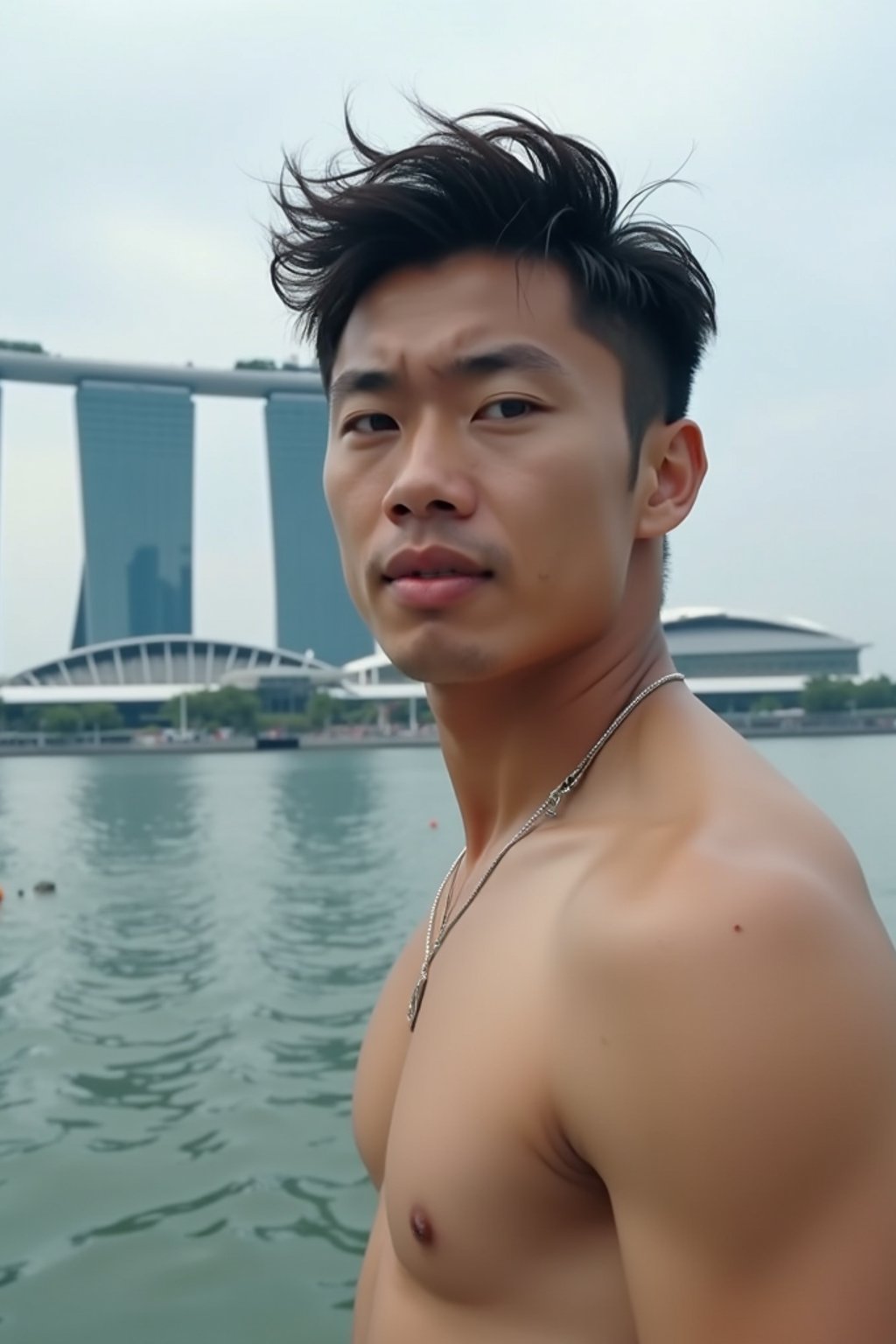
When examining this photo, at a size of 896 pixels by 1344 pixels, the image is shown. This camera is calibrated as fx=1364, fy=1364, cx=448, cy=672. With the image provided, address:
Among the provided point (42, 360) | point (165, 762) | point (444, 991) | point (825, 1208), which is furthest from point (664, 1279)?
point (42, 360)

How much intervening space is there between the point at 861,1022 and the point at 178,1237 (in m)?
2.75

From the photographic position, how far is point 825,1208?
66 centimetres

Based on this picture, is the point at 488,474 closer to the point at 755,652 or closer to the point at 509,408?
the point at 509,408

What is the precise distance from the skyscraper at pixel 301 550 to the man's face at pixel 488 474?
69777 millimetres

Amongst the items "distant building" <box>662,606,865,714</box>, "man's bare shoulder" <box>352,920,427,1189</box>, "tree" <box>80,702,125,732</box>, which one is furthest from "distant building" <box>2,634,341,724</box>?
"man's bare shoulder" <box>352,920,427,1189</box>

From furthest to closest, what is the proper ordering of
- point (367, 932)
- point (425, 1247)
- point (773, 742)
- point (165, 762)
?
point (773, 742), point (165, 762), point (367, 932), point (425, 1247)

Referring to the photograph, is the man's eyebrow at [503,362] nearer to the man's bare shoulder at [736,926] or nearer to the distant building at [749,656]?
the man's bare shoulder at [736,926]

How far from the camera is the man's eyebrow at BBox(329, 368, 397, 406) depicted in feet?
3.20

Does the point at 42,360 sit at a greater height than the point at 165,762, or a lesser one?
greater

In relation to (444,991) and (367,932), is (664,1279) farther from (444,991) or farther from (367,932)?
(367,932)

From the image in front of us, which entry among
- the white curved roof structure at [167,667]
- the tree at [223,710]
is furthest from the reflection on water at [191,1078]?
the white curved roof structure at [167,667]

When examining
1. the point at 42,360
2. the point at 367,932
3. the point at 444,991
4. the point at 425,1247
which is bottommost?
the point at 367,932

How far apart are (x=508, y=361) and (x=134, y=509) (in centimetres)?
6952

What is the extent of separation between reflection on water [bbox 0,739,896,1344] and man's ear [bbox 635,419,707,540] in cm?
206
